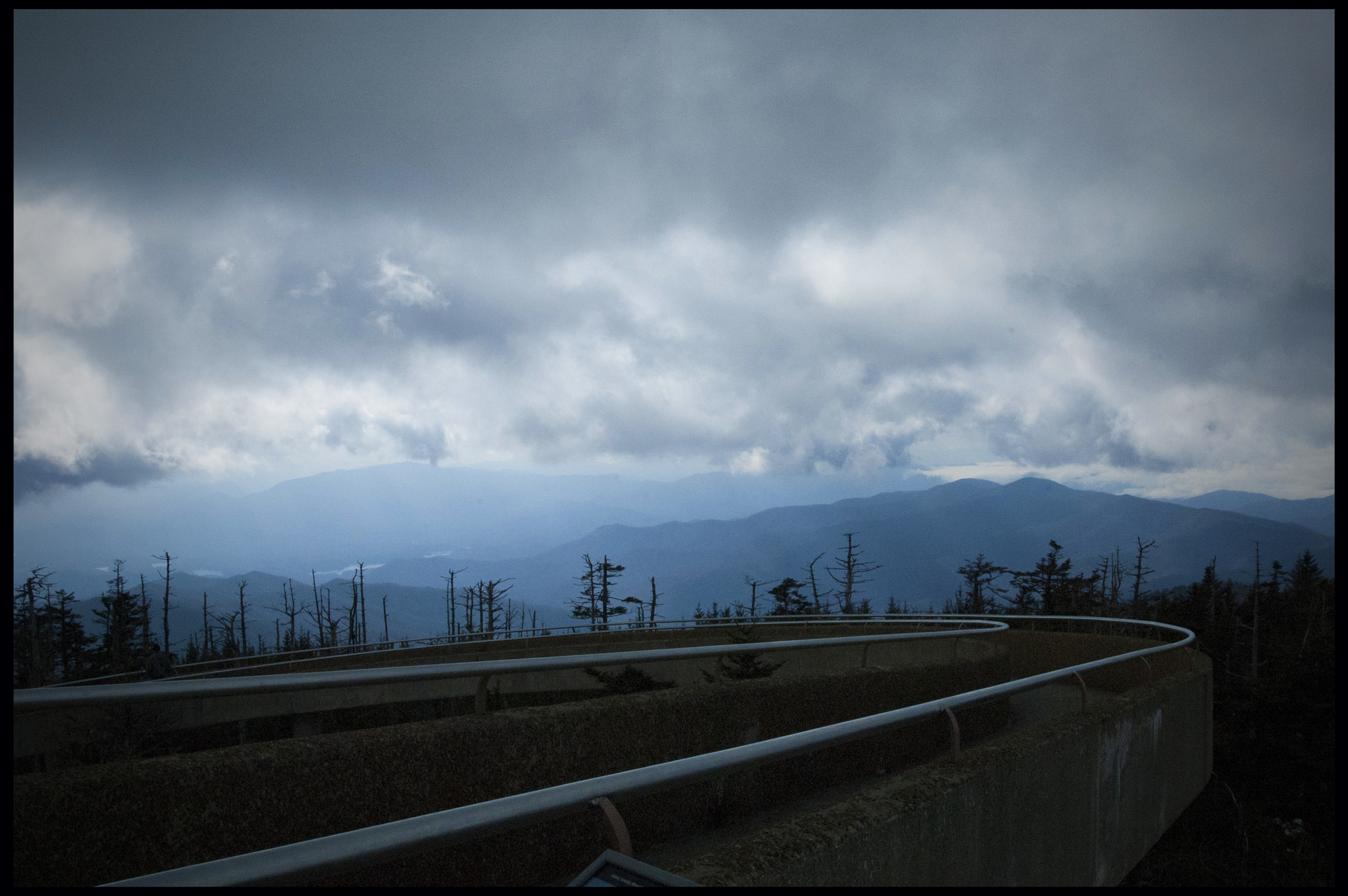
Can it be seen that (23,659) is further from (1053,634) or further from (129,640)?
(1053,634)

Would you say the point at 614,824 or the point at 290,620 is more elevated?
the point at 614,824

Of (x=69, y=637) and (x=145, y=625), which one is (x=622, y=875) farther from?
(x=69, y=637)

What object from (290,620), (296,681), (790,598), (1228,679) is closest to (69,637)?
(290,620)

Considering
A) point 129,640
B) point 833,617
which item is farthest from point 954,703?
point 129,640

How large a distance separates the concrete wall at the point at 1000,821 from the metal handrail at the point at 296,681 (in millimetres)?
1159

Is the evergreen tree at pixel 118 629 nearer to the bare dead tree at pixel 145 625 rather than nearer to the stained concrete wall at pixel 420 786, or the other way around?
the bare dead tree at pixel 145 625

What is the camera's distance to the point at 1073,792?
5023 mm

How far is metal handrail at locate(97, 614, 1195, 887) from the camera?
1499 millimetres

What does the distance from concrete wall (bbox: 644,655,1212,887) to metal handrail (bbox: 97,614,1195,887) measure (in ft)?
1.64

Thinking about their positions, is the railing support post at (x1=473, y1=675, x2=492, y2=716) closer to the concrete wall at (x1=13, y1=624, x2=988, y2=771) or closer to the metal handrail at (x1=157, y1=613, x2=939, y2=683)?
the concrete wall at (x1=13, y1=624, x2=988, y2=771)

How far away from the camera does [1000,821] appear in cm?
413

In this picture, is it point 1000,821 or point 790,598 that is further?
point 790,598

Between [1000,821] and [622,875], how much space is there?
323 cm

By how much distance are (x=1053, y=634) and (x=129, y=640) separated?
77936 mm
